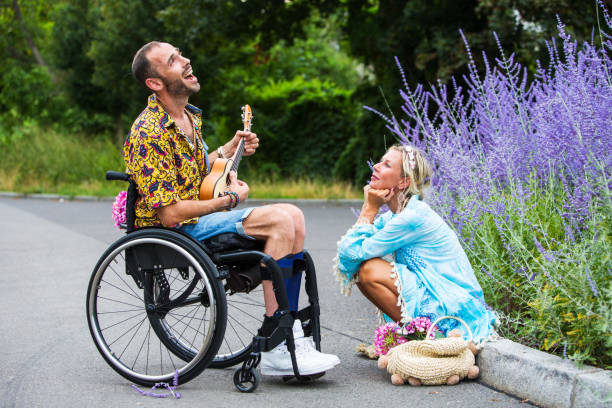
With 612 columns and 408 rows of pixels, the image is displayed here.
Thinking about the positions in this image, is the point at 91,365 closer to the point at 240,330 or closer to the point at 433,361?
the point at 240,330

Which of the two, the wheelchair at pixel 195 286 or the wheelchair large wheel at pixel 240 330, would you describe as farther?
the wheelchair large wheel at pixel 240 330

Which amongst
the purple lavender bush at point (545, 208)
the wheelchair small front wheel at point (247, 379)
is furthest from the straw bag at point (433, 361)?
the wheelchair small front wheel at point (247, 379)

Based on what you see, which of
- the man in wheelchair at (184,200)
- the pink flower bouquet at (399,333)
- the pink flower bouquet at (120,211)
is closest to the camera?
the man in wheelchair at (184,200)

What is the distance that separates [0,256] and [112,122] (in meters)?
16.3

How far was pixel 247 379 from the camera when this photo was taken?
3.94 m

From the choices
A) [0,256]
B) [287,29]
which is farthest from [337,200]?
[0,256]

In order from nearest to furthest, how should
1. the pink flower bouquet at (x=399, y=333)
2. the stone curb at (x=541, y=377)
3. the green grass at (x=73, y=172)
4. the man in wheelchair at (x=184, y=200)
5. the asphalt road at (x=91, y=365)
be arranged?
the stone curb at (x=541, y=377), the asphalt road at (x=91, y=365), the man in wheelchair at (x=184, y=200), the pink flower bouquet at (x=399, y=333), the green grass at (x=73, y=172)

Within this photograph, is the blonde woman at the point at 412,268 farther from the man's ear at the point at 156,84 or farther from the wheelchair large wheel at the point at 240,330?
Result: the man's ear at the point at 156,84

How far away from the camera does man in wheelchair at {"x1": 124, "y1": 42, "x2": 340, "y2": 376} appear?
391cm

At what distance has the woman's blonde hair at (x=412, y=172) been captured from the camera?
4.30m

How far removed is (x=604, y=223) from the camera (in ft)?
12.6

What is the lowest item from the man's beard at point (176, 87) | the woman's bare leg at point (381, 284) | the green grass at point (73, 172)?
the green grass at point (73, 172)

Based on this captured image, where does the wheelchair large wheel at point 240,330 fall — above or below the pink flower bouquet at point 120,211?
below

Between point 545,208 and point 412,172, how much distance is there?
0.90 metres
